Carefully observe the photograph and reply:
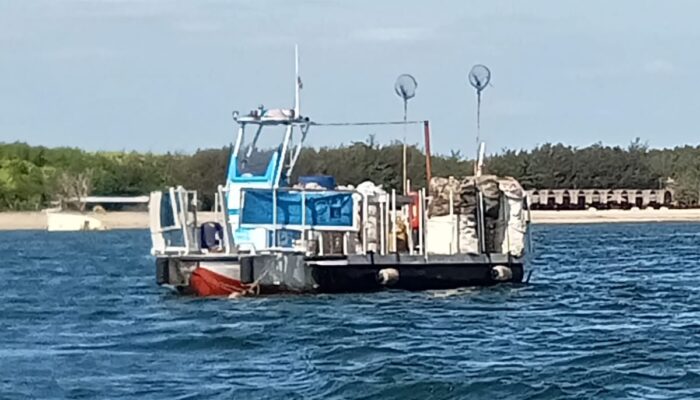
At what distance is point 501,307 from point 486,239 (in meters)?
4.15

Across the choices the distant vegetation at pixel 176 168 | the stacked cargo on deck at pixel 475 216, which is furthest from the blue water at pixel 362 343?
the distant vegetation at pixel 176 168

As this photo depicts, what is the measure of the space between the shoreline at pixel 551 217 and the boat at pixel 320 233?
255ft

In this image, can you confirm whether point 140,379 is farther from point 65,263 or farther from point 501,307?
point 65,263

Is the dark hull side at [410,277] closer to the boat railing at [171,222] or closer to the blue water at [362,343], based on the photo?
the blue water at [362,343]

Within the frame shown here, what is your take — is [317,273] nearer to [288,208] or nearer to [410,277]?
[288,208]

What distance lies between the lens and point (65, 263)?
5578 centimetres

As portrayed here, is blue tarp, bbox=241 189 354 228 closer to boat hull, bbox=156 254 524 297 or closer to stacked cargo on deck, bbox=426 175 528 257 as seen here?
boat hull, bbox=156 254 524 297

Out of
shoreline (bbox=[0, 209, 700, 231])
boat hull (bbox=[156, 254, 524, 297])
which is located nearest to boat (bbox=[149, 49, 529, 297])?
boat hull (bbox=[156, 254, 524, 297])

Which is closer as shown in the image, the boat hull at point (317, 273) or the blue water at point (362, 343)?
the blue water at point (362, 343)

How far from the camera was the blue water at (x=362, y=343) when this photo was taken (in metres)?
20.5

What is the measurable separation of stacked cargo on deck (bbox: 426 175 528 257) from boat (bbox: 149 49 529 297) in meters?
0.02

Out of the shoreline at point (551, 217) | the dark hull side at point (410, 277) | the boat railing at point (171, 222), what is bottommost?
the shoreline at point (551, 217)

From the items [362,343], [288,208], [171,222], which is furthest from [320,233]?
[362,343]

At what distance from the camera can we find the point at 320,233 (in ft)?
110
